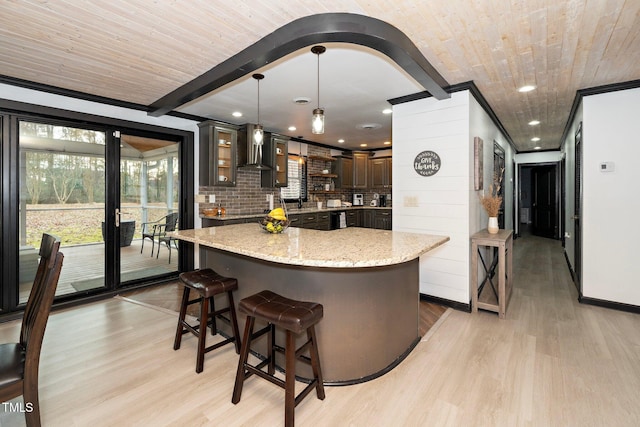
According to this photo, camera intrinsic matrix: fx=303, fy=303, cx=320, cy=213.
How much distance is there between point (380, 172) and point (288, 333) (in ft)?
20.3

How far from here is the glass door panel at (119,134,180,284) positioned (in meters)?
4.18

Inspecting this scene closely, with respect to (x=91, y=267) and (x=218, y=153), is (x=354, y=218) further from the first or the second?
(x=91, y=267)

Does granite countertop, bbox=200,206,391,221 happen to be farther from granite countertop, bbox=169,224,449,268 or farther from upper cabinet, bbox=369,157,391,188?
granite countertop, bbox=169,224,449,268

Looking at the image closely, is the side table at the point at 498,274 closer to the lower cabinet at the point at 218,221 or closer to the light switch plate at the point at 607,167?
the light switch plate at the point at 607,167

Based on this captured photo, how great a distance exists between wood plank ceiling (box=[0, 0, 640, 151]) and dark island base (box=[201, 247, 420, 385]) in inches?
68.2

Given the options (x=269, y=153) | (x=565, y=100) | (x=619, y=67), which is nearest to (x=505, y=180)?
(x=565, y=100)

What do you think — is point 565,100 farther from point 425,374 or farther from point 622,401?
point 425,374

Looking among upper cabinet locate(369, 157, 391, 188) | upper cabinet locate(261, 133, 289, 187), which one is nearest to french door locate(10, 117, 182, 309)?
upper cabinet locate(261, 133, 289, 187)

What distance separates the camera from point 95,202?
153 inches

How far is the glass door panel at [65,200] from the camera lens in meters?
3.41

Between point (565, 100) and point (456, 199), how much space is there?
2.15 meters

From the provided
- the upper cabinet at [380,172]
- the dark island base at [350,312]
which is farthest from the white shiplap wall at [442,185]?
the upper cabinet at [380,172]

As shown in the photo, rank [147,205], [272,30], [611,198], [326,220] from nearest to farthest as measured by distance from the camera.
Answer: [272,30], [611,198], [147,205], [326,220]

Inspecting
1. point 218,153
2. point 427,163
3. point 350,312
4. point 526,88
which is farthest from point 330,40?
point 218,153
